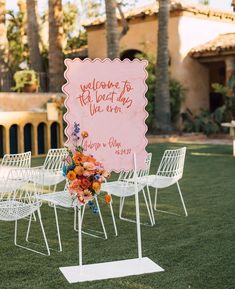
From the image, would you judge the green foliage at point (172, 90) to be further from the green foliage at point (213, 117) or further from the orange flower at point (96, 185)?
the orange flower at point (96, 185)

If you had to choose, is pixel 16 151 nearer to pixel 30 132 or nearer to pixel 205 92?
pixel 30 132

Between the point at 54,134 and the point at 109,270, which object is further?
the point at 54,134

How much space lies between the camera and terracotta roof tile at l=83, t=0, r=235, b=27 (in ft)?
66.2

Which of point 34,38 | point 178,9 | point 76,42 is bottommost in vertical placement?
point 34,38

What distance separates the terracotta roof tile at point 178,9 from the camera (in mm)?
20172

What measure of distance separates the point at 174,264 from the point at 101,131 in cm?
142

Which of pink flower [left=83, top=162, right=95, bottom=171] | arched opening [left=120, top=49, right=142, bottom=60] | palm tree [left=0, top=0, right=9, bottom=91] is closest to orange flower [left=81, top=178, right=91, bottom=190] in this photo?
pink flower [left=83, top=162, right=95, bottom=171]

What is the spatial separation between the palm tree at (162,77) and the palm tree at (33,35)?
4.58 metres

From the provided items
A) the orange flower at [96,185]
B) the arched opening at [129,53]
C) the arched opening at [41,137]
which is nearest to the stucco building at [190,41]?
the arched opening at [129,53]

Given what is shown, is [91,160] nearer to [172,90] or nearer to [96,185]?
[96,185]

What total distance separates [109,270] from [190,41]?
16.5 metres

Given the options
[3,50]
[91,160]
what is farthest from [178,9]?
[91,160]

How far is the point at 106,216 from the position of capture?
7.58m

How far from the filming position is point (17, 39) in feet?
84.3
